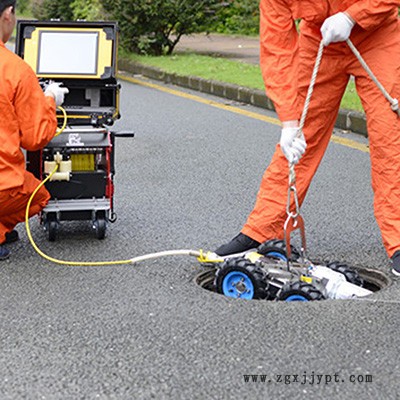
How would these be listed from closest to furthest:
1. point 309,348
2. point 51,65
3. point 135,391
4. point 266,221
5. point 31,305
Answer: point 135,391 → point 309,348 → point 31,305 → point 266,221 → point 51,65

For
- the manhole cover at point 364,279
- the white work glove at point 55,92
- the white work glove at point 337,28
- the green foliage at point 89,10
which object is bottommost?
the manhole cover at point 364,279

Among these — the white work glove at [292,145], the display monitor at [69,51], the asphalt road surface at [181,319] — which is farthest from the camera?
the display monitor at [69,51]

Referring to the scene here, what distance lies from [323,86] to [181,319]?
151cm

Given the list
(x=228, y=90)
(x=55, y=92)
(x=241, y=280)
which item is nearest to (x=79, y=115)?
(x=55, y=92)

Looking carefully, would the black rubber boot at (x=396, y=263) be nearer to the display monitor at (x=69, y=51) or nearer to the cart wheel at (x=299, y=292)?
the cart wheel at (x=299, y=292)

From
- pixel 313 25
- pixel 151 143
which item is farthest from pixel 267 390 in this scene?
pixel 151 143

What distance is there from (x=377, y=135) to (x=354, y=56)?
39 centimetres

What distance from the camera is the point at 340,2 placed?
197 inches

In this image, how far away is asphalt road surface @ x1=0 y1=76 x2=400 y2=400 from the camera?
3.74m

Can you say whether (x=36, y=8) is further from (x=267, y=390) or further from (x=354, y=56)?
(x=267, y=390)

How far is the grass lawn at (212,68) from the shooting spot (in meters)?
12.6

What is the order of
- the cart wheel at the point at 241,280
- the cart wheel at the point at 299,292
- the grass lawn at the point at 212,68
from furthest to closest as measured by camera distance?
the grass lawn at the point at 212,68, the cart wheel at the point at 241,280, the cart wheel at the point at 299,292

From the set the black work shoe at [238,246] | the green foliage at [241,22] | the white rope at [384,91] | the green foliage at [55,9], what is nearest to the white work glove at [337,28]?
the white rope at [384,91]

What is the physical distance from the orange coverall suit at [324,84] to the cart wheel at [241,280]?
62cm
